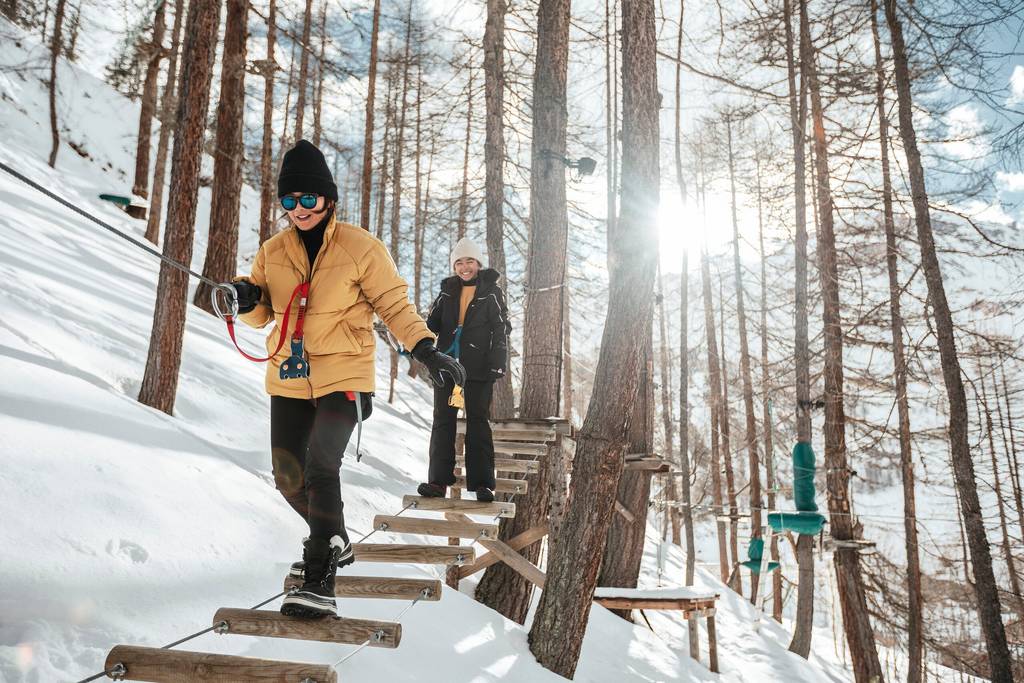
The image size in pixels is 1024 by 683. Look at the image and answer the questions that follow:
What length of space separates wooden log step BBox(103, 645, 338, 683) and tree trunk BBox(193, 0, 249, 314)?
28.4 ft

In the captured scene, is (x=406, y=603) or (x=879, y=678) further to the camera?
(x=879, y=678)

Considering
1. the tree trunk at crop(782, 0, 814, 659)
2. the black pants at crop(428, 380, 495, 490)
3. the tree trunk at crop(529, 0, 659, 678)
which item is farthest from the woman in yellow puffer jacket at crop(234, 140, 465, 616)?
the tree trunk at crop(782, 0, 814, 659)

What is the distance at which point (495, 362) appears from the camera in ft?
16.4

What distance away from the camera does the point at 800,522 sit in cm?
942

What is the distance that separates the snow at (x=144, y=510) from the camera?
254cm

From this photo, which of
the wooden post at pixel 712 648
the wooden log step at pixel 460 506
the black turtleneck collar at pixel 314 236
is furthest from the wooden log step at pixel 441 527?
the wooden post at pixel 712 648

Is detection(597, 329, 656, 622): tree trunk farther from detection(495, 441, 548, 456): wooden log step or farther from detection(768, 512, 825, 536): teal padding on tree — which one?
detection(495, 441, 548, 456): wooden log step

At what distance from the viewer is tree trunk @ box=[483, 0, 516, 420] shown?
8.73m

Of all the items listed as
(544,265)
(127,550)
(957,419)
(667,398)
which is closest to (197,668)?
(127,550)

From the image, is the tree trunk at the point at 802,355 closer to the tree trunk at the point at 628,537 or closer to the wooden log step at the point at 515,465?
the tree trunk at the point at 628,537

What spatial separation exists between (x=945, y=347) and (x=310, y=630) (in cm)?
868

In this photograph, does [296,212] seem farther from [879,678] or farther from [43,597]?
[879,678]

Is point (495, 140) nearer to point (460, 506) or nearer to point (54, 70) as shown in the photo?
point (460, 506)

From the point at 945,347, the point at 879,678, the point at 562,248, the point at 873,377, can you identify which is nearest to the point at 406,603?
the point at 562,248
